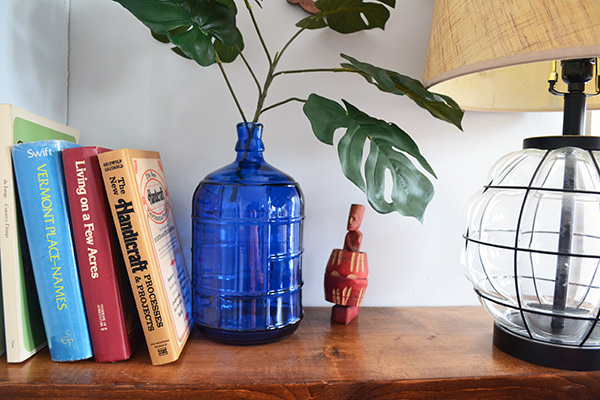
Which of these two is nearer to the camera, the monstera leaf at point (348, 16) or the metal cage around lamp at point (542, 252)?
the metal cage around lamp at point (542, 252)

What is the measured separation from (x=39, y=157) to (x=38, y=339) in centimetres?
29

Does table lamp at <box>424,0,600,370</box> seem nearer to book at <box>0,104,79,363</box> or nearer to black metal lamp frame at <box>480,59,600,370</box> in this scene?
black metal lamp frame at <box>480,59,600,370</box>

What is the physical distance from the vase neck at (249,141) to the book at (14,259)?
0.33 m

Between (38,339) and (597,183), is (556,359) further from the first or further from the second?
(38,339)

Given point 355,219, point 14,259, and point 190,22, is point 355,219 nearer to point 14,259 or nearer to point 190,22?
point 190,22

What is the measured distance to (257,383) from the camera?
0.59m

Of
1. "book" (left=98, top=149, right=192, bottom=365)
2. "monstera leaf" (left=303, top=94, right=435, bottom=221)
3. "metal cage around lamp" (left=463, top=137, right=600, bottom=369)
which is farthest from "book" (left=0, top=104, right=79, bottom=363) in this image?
"metal cage around lamp" (left=463, top=137, right=600, bottom=369)

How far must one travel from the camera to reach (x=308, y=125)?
0.95m

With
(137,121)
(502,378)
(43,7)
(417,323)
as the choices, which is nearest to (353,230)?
(417,323)

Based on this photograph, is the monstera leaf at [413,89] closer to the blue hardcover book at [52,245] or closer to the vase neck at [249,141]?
the vase neck at [249,141]

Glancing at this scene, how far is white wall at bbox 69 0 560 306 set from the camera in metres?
0.90

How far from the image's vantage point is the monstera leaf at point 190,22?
617 millimetres

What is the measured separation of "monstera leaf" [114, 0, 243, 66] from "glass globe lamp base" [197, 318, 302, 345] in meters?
0.44

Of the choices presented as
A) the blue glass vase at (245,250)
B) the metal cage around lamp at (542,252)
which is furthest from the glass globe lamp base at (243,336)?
the metal cage around lamp at (542,252)
